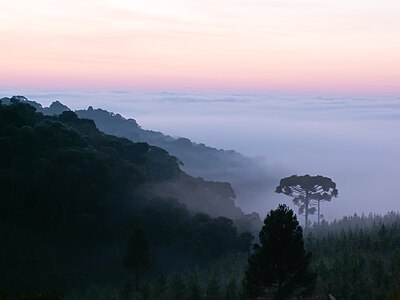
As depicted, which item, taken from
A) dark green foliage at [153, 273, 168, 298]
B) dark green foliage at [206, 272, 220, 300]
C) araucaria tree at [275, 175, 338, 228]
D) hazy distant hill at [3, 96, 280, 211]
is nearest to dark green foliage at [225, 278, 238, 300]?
dark green foliage at [206, 272, 220, 300]

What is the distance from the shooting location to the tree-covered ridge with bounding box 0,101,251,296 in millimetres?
54656

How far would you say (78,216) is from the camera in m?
59.8

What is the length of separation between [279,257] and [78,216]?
35.0 metres

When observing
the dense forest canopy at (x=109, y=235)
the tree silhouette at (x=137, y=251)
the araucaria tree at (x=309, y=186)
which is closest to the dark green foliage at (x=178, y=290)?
the dense forest canopy at (x=109, y=235)

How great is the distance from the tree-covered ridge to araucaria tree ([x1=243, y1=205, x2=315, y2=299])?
24.8 metres

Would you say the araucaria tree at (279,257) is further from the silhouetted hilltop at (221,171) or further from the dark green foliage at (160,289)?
the silhouetted hilltop at (221,171)

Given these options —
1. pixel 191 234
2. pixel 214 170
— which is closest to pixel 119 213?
pixel 191 234

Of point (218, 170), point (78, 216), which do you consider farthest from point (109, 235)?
point (218, 170)

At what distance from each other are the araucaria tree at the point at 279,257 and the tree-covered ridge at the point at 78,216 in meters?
24.8

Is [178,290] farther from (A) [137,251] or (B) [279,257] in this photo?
(B) [279,257]

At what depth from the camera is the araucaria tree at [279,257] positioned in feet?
97.2

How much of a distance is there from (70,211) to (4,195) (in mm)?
7312

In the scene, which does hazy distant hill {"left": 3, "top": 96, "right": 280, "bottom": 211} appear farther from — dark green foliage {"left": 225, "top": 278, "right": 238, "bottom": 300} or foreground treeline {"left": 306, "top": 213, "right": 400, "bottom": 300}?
dark green foliage {"left": 225, "top": 278, "right": 238, "bottom": 300}

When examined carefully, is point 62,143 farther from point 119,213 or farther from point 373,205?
point 373,205
